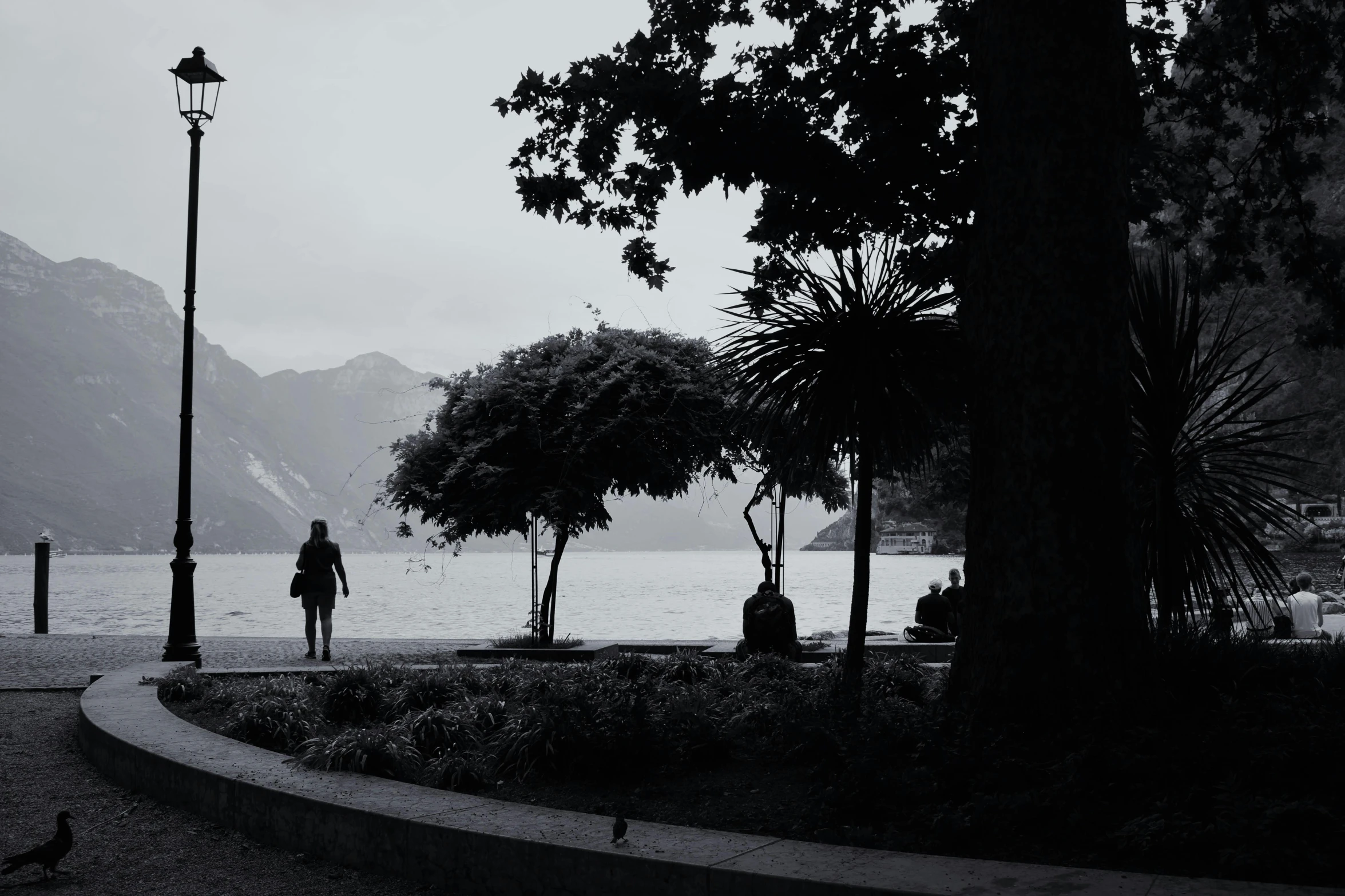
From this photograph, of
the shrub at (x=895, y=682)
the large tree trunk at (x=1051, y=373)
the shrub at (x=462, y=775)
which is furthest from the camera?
the shrub at (x=895, y=682)

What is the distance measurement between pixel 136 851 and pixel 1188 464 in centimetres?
695

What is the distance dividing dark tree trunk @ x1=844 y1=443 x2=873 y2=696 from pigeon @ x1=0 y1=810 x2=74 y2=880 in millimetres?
4255

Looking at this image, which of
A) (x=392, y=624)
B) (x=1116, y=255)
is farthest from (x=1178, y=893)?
(x=392, y=624)

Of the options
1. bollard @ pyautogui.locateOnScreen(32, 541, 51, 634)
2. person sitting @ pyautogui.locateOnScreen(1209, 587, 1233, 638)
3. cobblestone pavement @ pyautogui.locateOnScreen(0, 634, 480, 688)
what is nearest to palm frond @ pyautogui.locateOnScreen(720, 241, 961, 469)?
person sitting @ pyautogui.locateOnScreen(1209, 587, 1233, 638)

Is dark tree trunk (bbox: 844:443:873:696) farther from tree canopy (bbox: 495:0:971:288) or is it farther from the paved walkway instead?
the paved walkway

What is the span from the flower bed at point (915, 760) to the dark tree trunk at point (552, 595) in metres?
8.24

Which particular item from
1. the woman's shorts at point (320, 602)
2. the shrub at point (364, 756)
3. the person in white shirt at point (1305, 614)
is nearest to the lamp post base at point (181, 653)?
the woman's shorts at point (320, 602)

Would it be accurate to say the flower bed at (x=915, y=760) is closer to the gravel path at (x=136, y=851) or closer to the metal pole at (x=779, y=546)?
the gravel path at (x=136, y=851)

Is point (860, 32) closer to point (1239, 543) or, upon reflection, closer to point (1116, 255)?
point (1116, 255)

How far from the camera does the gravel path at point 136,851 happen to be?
4.46 meters

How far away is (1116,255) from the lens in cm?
538

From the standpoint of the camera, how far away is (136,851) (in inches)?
199

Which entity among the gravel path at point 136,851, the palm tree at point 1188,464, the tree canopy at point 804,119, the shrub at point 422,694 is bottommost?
the gravel path at point 136,851

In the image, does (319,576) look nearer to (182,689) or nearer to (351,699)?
(182,689)
